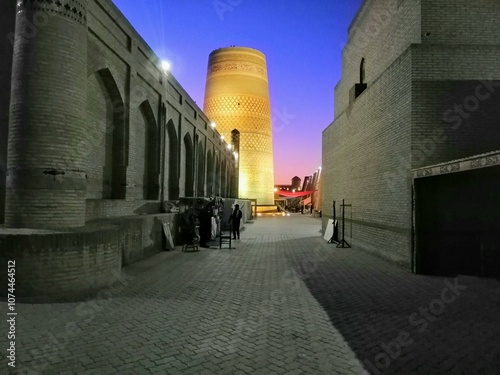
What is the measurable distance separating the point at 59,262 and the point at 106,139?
→ 5568mm

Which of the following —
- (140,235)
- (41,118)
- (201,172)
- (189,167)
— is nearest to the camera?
(41,118)

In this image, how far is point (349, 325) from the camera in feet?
16.9

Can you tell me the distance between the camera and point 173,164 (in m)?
17.9

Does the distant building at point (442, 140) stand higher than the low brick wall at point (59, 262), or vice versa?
the distant building at point (442, 140)

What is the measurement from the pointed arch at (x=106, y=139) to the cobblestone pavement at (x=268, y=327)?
346cm

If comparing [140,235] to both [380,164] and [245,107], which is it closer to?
[380,164]

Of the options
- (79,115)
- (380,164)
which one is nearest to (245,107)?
(380,164)

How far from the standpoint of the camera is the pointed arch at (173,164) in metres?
17.7

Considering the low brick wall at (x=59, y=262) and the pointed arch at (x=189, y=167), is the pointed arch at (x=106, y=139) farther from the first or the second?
the pointed arch at (x=189, y=167)

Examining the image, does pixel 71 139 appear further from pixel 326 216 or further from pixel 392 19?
pixel 326 216

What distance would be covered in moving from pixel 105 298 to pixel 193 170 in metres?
15.4

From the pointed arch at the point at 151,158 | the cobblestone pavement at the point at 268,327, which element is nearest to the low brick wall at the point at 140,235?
the cobblestone pavement at the point at 268,327

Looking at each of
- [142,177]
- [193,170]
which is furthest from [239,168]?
[142,177]

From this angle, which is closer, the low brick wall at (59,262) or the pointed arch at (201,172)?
the low brick wall at (59,262)
